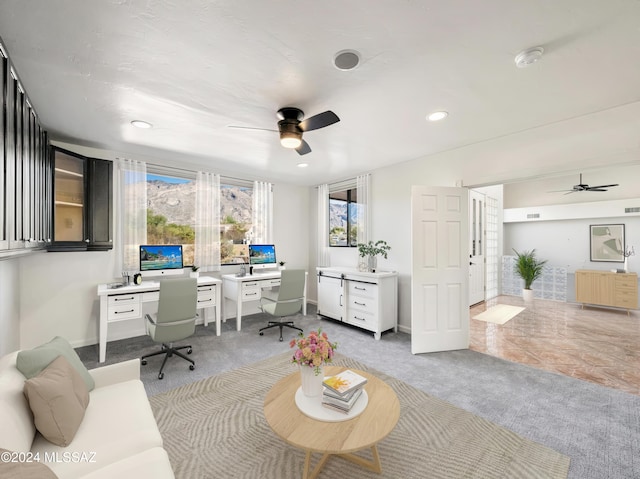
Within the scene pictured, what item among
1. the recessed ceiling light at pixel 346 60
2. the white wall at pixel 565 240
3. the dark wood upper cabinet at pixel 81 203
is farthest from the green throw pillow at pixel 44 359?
the white wall at pixel 565 240

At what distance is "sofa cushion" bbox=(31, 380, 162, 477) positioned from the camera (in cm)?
126

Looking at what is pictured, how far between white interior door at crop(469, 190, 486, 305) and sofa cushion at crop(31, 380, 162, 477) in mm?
5862

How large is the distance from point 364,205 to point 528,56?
318 centimetres

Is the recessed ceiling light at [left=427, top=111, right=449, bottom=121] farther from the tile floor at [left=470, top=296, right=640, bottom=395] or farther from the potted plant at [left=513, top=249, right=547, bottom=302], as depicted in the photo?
the potted plant at [left=513, top=249, right=547, bottom=302]

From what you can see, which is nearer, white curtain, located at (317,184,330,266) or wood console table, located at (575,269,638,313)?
wood console table, located at (575,269,638,313)

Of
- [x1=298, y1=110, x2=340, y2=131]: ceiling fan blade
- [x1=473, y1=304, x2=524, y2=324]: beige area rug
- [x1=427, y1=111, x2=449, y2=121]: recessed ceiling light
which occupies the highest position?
[x1=427, y1=111, x2=449, y2=121]: recessed ceiling light

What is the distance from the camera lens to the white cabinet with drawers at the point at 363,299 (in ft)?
13.1

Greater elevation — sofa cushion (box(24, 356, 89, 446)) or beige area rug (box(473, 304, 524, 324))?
sofa cushion (box(24, 356, 89, 446))

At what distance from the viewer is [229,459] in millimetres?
1774

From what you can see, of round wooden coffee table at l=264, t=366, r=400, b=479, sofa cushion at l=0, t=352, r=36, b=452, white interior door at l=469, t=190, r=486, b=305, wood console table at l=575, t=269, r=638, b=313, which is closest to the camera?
sofa cushion at l=0, t=352, r=36, b=452

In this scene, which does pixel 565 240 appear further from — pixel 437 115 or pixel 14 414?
pixel 14 414

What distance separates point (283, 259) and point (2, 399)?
4.54 metres

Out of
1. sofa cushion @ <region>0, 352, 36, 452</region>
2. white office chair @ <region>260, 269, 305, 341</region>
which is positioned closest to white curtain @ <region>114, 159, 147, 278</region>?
white office chair @ <region>260, 269, 305, 341</region>

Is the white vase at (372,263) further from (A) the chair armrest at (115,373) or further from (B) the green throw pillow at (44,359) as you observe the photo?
(B) the green throw pillow at (44,359)
